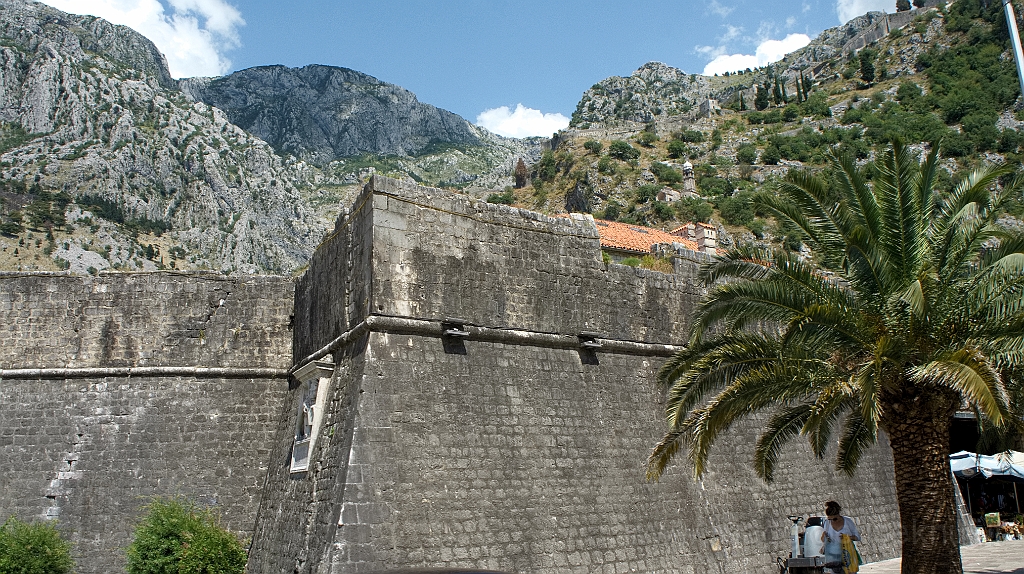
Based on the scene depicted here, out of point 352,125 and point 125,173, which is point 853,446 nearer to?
point 125,173

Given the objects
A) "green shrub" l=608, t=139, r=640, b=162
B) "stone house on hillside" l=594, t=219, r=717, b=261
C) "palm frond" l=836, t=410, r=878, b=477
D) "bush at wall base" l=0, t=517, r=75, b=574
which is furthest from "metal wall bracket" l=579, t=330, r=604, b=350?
"green shrub" l=608, t=139, r=640, b=162

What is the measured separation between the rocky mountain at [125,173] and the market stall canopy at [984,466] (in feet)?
201

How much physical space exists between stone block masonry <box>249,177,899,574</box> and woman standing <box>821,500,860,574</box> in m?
2.87

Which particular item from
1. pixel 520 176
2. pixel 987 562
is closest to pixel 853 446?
pixel 987 562

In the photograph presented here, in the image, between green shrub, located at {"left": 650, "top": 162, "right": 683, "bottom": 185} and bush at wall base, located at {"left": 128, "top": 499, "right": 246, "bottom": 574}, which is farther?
green shrub, located at {"left": 650, "top": 162, "right": 683, "bottom": 185}

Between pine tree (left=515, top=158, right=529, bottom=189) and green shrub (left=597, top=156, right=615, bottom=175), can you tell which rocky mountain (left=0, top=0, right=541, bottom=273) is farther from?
green shrub (left=597, top=156, right=615, bottom=175)

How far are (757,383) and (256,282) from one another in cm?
1004

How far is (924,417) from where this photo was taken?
9875 millimetres

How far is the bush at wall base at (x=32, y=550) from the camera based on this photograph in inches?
458

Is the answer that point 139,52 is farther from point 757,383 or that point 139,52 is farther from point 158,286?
point 757,383

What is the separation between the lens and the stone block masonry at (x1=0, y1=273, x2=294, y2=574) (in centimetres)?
1306

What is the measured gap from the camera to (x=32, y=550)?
11914 millimetres

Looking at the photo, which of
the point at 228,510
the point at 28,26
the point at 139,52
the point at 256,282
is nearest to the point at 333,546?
the point at 228,510

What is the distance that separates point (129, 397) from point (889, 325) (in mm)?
12893
